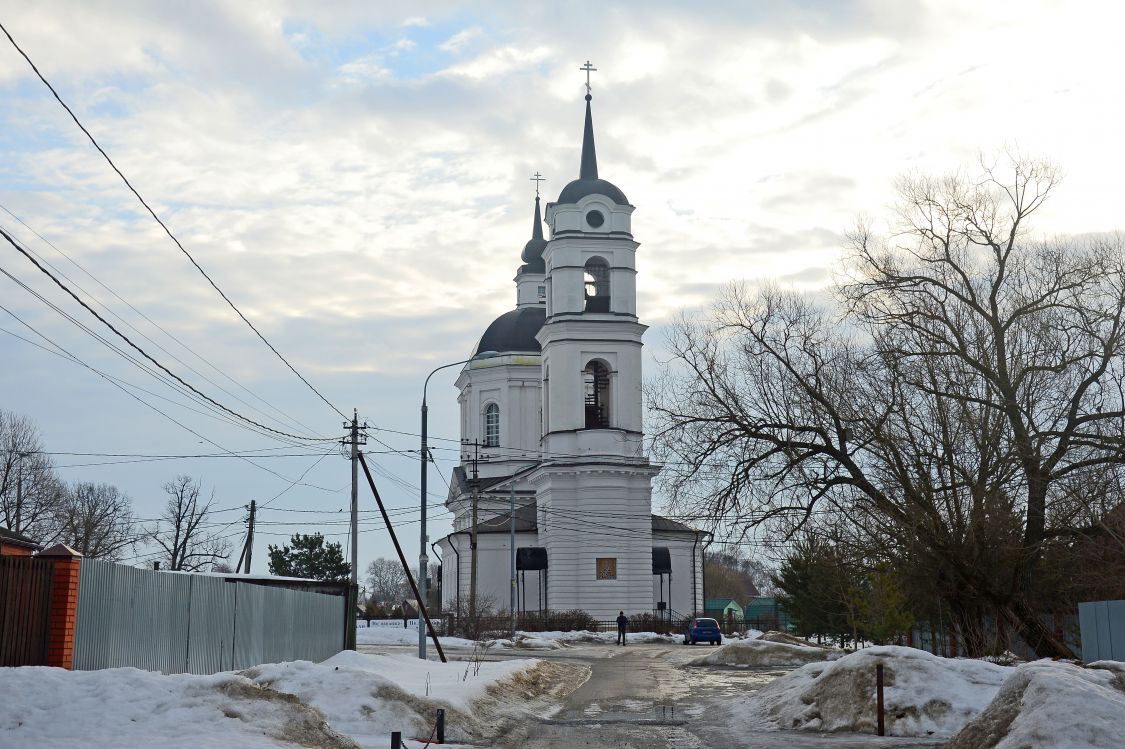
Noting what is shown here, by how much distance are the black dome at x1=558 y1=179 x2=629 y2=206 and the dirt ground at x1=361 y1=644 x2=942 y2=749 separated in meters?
32.5

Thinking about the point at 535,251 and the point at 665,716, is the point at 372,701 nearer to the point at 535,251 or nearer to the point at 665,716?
the point at 665,716

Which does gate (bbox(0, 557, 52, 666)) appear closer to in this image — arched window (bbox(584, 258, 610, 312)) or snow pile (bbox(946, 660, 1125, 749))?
snow pile (bbox(946, 660, 1125, 749))

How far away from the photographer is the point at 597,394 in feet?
201

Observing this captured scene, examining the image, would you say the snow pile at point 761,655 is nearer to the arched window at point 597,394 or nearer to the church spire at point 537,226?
the arched window at point 597,394

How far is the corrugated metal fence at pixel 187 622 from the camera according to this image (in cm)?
1728

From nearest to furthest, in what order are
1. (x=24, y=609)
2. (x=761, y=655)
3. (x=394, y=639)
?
(x=24, y=609) < (x=761, y=655) < (x=394, y=639)

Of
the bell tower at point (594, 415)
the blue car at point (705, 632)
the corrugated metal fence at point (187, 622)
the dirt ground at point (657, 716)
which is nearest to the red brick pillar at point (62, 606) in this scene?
the corrugated metal fence at point (187, 622)

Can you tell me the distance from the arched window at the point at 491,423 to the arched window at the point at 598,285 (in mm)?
13741

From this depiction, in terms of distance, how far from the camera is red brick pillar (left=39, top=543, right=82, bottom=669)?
53.1 feet

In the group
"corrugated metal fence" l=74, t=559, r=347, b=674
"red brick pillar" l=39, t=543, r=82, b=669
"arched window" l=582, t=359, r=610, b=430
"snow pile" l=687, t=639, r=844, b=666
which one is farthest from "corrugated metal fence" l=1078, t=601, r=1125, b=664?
"arched window" l=582, t=359, r=610, b=430

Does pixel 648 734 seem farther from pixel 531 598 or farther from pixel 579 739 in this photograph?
pixel 531 598

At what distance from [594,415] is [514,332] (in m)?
15.2

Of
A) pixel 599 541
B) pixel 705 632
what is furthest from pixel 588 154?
pixel 705 632

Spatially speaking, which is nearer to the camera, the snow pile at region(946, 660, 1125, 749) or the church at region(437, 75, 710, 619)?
the snow pile at region(946, 660, 1125, 749)
